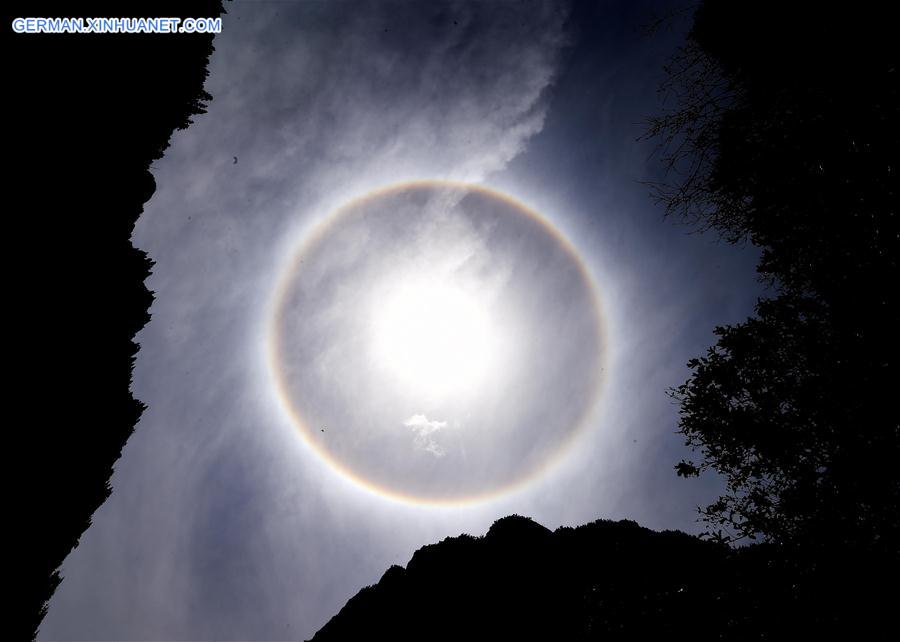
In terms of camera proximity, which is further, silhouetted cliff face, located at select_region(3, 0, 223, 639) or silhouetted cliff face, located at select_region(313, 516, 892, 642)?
silhouetted cliff face, located at select_region(3, 0, 223, 639)

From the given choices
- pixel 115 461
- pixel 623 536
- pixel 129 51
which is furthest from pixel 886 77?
pixel 623 536

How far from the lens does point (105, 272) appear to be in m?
6.86

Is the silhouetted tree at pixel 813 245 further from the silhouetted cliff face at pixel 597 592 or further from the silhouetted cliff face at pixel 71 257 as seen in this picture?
the silhouetted cliff face at pixel 71 257

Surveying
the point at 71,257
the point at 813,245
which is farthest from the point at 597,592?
the point at 71,257

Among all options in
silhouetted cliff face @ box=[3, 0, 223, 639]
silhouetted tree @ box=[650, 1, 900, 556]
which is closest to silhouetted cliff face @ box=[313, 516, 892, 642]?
silhouetted tree @ box=[650, 1, 900, 556]

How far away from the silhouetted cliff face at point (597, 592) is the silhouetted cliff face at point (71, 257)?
33.1ft

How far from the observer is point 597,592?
13758 mm

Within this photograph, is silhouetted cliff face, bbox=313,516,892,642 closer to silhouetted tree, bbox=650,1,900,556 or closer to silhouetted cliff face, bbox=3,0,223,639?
silhouetted tree, bbox=650,1,900,556

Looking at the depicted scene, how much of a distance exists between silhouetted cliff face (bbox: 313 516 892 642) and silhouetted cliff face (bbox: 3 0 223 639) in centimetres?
1009

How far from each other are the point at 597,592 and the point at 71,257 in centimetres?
1829

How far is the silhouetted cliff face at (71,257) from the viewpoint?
510 cm

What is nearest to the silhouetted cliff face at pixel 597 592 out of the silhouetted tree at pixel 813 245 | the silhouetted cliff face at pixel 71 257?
the silhouetted tree at pixel 813 245

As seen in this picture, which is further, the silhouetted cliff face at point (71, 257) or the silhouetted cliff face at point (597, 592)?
the silhouetted cliff face at point (71, 257)

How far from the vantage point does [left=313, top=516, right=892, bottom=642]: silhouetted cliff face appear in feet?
13.2
